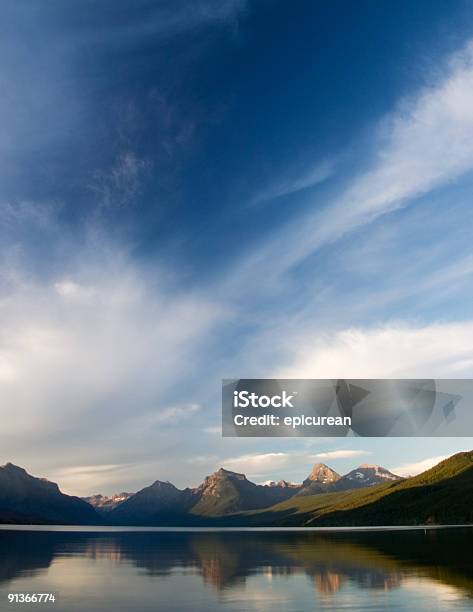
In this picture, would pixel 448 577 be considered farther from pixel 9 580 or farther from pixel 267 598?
pixel 9 580

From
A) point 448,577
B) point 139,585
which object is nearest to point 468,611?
point 448,577

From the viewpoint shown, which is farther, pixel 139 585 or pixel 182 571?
pixel 182 571

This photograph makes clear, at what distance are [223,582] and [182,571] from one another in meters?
13.8

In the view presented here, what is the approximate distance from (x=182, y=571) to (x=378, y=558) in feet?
95.5

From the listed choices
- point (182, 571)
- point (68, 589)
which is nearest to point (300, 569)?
point (182, 571)

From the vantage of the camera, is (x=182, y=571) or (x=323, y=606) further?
(x=182, y=571)

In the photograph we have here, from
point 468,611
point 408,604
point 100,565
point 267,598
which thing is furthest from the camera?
point 100,565

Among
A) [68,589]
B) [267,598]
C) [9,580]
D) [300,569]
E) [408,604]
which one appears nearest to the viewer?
[408,604]

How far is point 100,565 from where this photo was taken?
238 ft

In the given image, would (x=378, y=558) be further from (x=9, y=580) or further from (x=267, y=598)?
(x=9, y=580)

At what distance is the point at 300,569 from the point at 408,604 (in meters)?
27.3

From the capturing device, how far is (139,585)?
49.5 m

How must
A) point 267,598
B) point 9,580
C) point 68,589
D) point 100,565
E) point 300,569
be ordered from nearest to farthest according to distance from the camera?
1. point 267,598
2. point 68,589
3. point 9,580
4. point 300,569
5. point 100,565

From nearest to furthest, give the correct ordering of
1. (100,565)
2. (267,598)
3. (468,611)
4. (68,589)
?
1. (468,611)
2. (267,598)
3. (68,589)
4. (100,565)
